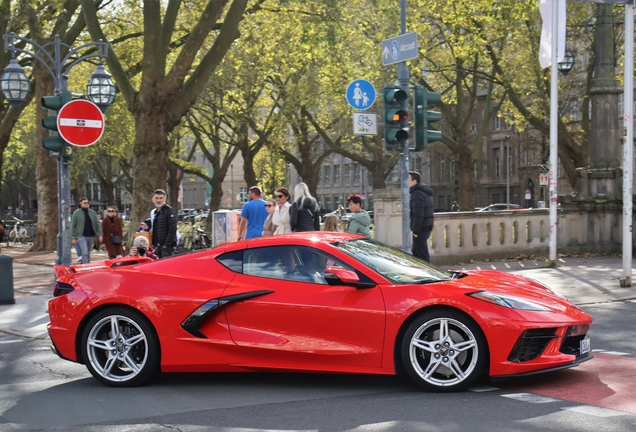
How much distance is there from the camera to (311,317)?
275 inches

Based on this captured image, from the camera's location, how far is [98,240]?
20.1 metres

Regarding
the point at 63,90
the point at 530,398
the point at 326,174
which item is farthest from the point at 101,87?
the point at 326,174

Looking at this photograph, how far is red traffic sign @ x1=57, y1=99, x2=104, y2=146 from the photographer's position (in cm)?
1320

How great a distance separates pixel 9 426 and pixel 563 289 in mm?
10602

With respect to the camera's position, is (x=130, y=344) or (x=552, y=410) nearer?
(x=552, y=410)

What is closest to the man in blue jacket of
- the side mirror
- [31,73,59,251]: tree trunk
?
the side mirror

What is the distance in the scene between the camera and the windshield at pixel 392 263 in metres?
7.13

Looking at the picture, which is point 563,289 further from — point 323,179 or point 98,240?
point 323,179

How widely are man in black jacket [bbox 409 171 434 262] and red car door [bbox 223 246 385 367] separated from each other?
7.64 metres

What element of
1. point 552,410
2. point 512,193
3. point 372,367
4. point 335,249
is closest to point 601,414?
point 552,410

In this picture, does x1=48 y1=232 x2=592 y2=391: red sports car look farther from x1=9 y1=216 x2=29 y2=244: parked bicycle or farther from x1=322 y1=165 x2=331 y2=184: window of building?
x1=322 y1=165 x2=331 y2=184: window of building

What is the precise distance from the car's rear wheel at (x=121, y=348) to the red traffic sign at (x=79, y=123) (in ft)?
20.1

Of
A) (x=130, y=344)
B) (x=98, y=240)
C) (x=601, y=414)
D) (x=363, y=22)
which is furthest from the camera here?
(x=363, y=22)

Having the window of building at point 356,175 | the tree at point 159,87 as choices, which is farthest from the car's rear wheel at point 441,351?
the window of building at point 356,175
